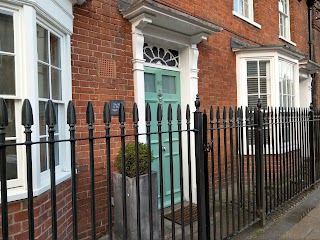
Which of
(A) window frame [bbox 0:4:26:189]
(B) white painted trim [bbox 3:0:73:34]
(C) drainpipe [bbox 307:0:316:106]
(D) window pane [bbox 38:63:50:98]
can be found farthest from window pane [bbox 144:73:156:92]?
(C) drainpipe [bbox 307:0:316:106]

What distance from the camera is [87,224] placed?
3.72 m

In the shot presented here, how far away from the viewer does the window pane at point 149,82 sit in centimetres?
472

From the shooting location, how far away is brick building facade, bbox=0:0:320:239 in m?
2.66

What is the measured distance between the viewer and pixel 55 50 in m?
3.42

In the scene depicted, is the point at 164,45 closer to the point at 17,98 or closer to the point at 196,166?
the point at 196,166

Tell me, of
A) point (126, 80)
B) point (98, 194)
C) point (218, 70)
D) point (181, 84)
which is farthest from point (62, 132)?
point (218, 70)

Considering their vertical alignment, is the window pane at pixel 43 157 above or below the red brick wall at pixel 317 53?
below

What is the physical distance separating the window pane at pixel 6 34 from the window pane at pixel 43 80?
0.38 m

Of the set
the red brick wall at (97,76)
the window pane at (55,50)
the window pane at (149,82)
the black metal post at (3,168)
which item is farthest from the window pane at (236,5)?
the black metal post at (3,168)

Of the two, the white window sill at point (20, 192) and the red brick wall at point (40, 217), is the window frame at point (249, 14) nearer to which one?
the red brick wall at point (40, 217)

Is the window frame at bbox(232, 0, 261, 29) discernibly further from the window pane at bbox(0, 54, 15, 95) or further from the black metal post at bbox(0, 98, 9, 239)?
the black metal post at bbox(0, 98, 9, 239)

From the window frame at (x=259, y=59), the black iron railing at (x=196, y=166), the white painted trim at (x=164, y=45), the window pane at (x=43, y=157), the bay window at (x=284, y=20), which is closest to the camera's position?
the black iron railing at (x=196, y=166)

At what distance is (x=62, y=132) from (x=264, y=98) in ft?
16.7

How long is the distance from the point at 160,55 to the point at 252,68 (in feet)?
9.25
